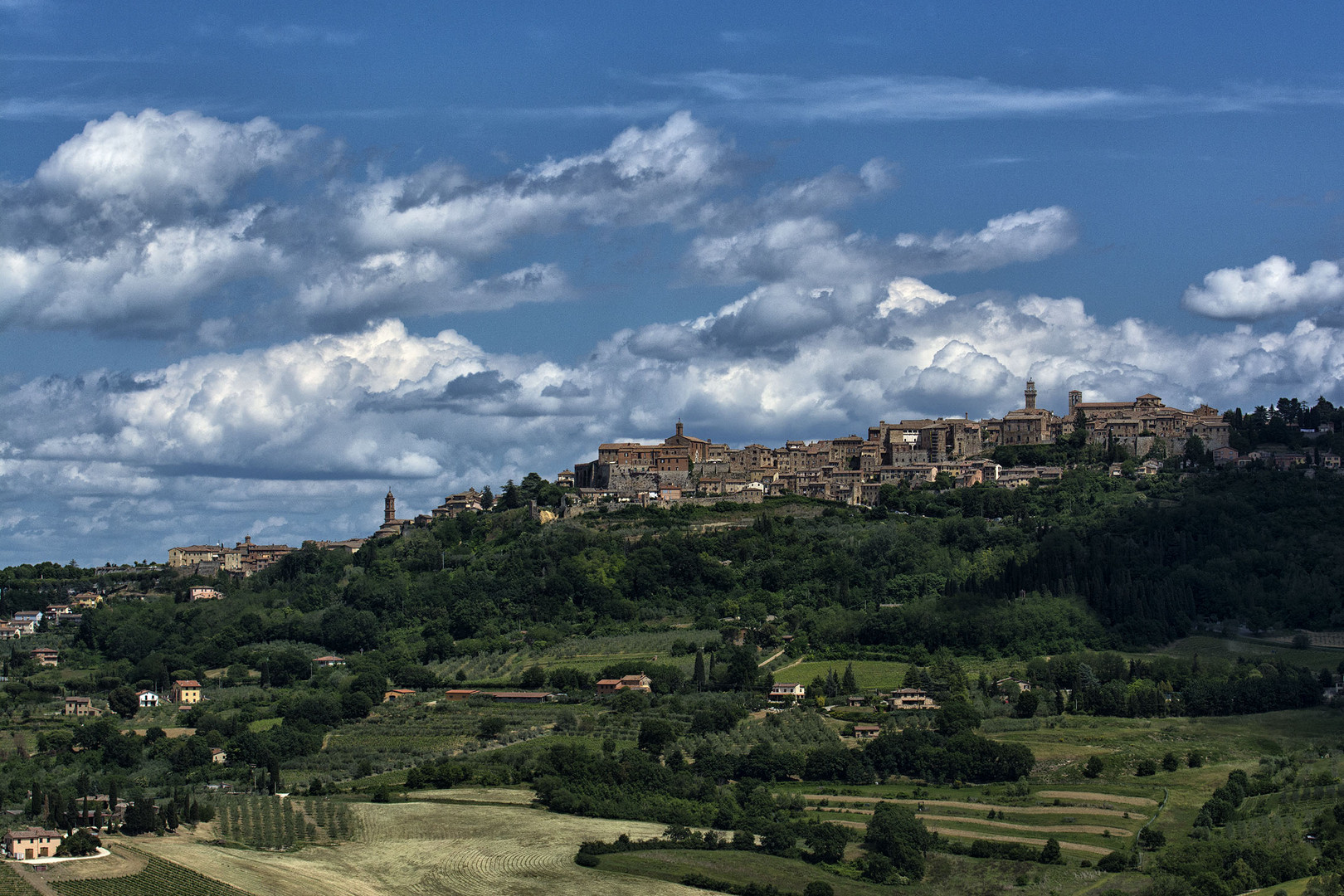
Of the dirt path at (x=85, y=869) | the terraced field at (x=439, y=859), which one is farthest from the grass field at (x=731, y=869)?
the dirt path at (x=85, y=869)

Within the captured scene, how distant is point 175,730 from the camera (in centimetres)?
8506

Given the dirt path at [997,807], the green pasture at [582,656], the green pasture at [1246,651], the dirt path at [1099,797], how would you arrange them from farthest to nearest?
the green pasture at [582,656]
the green pasture at [1246,651]
the dirt path at [1099,797]
the dirt path at [997,807]

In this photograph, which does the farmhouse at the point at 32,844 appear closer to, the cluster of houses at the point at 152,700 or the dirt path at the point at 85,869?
the dirt path at the point at 85,869

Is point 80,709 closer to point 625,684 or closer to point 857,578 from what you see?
point 625,684

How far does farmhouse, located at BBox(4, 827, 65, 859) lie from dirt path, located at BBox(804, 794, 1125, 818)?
27.7 meters

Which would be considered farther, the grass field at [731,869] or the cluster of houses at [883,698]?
the cluster of houses at [883,698]

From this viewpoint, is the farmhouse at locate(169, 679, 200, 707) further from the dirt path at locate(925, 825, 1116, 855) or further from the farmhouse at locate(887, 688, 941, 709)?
the dirt path at locate(925, 825, 1116, 855)

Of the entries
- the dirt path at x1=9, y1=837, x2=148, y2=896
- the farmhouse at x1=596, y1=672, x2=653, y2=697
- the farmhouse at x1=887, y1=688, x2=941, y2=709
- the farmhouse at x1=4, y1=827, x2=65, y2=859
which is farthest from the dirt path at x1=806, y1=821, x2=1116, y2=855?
the farmhouse at x1=4, y1=827, x2=65, y2=859

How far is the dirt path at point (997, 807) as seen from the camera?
59125 millimetres

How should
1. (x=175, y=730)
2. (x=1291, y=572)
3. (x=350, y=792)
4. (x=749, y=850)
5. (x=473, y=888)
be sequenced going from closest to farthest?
(x=473, y=888), (x=749, y=850), (x=350, y=792), (x=175, y=730), (x=1291, y=572)

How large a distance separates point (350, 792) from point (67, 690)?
42637 millimetres

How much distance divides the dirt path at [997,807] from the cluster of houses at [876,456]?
62098 millimetres

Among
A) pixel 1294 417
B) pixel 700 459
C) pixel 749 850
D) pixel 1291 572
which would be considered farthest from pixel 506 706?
pixel 1294 417

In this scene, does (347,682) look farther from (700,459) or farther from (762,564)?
(700,459)
